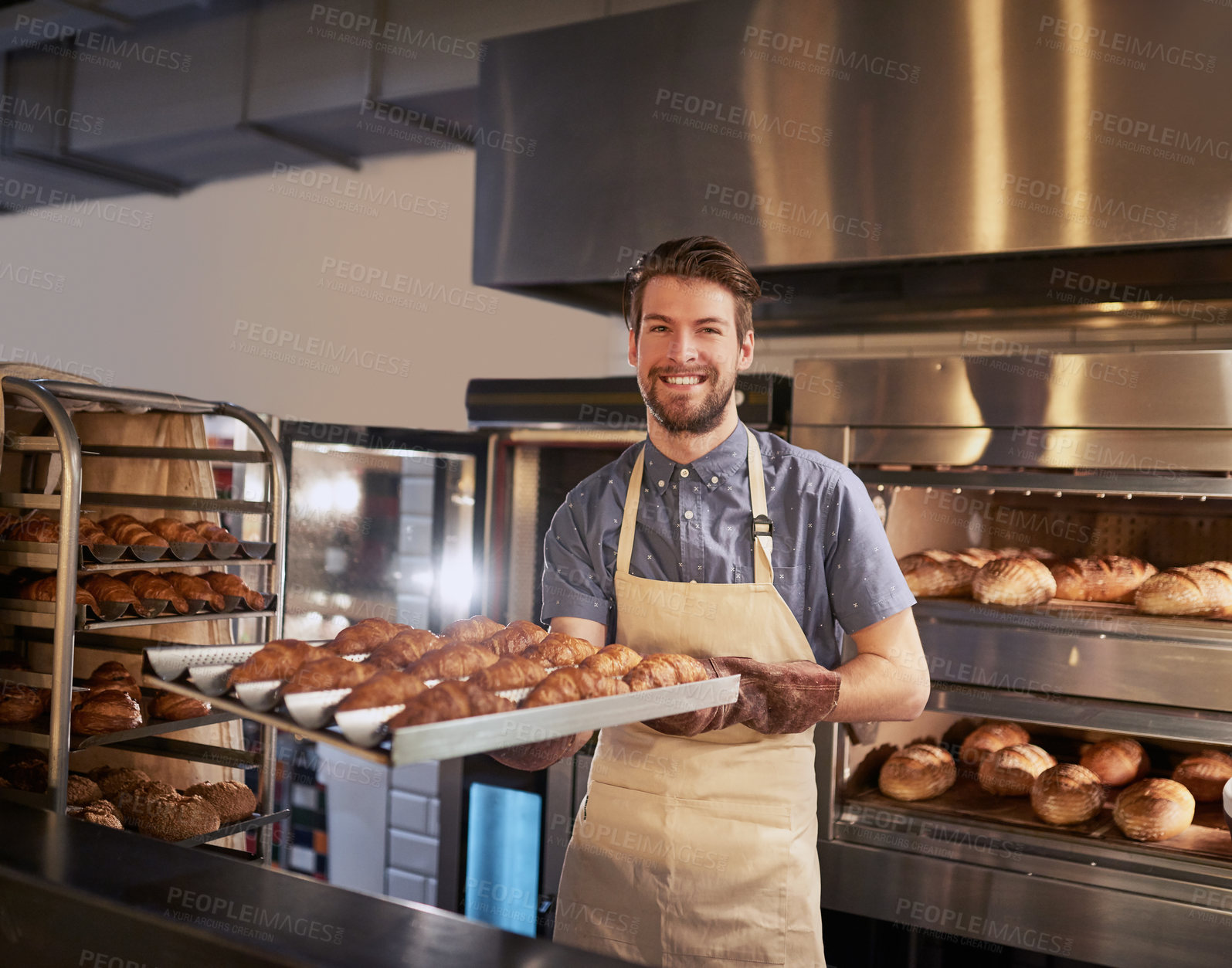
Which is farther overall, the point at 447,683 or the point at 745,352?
the point at 745,352

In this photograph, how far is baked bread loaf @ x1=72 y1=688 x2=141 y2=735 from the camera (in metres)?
2.03

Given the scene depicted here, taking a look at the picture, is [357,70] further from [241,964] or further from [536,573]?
[241,964]

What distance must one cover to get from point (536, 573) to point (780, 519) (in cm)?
127

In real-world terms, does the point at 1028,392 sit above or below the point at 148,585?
above

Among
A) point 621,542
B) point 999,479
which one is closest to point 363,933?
point 621,542

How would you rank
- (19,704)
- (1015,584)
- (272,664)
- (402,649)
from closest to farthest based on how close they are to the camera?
(272,664) < (402,649) < (19,704) < (1015,584)

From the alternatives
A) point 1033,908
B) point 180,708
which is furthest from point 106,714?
point 1033,908

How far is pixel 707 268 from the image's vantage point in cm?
170

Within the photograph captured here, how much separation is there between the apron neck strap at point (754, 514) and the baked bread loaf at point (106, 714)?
1.02 metres

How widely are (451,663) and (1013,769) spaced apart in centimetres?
166

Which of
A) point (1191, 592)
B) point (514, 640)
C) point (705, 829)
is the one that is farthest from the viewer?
point (1191, 592)

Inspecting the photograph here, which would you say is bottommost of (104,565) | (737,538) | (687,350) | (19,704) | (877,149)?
(19,704)

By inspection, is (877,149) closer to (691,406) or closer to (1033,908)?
(691,406)

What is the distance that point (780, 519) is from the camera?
1.79 m
